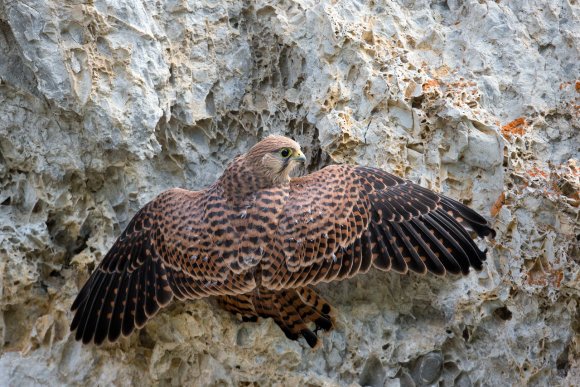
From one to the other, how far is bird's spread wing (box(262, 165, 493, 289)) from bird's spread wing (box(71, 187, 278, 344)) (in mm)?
107

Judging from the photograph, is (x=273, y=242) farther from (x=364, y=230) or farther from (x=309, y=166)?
(x=309, y=166)

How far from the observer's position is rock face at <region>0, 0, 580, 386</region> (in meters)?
3.65

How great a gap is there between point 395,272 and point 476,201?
1.71 ft

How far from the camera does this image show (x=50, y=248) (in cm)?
375

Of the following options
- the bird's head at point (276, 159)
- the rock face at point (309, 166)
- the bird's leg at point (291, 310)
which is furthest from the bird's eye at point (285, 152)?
the bird's leg at point (291, 310)

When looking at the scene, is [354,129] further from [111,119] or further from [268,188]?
[111,119]

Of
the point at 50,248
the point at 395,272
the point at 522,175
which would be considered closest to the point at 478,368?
the point at 395,272

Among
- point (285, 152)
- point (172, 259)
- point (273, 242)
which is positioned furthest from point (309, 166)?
point (172, 259)

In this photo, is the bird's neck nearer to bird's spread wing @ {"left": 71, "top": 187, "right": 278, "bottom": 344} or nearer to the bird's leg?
Answer: bird's spread wing @ {"left": 71, "top": 187, "right": 278, "bottom": 344}

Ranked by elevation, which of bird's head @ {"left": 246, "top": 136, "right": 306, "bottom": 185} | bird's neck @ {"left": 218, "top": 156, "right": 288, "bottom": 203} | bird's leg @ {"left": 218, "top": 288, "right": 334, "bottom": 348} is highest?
bird's head @ {"left": 246, "top": 136, "right": 306, "bottom": 185}

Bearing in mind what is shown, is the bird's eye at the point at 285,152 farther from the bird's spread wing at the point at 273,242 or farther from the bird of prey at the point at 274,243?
the bird's spread wing at the point at 273,242

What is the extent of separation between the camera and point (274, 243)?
11.0 feet

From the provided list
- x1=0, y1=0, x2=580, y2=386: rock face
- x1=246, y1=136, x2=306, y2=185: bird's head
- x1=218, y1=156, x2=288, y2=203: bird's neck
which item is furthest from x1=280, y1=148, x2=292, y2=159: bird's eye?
x1=0, y1=0, x2=580, y2=386: rock face

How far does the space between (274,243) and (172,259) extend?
47 cm
